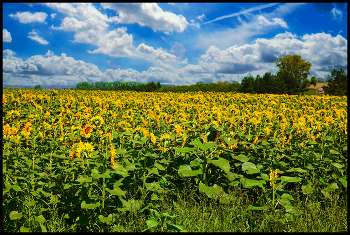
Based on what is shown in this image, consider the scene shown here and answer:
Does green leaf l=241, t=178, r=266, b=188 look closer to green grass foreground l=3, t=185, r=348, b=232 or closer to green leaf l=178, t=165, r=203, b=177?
green grass foreground l=3, t=185, r=348, b=232

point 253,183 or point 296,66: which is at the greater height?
point 296,66

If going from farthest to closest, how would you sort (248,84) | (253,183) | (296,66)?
(296,66) < (248,84) < (253,183)

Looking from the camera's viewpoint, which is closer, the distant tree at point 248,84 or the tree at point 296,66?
the distant tree at point 248,84

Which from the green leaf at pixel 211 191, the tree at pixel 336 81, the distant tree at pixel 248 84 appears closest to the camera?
the green leaf at pixel 211 191

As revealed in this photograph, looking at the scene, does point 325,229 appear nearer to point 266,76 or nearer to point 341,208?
point 341,208

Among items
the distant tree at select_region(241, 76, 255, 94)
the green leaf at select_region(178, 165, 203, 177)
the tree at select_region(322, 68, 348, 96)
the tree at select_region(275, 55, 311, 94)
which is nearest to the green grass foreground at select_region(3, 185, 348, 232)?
the green leaf at select_region(178, 165, 203, 177)

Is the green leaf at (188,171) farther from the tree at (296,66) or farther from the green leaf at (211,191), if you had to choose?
the tree at (296,66)

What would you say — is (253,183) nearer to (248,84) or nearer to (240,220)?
(240,220)

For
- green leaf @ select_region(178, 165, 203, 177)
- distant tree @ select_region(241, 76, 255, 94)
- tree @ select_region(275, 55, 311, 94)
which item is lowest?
green leaf @ select_region(178, 165, 203, 177)

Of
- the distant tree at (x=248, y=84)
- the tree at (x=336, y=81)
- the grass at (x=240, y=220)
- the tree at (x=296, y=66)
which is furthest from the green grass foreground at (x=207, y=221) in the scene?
the tree at (x=296, y=66)

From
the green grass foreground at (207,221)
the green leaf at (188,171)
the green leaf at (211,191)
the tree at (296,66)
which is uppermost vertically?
the tree at (296,66)

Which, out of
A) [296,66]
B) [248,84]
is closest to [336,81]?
[248,84]

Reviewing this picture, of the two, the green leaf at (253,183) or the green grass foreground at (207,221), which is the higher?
the green leaf at (253,183)

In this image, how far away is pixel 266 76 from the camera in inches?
1195
